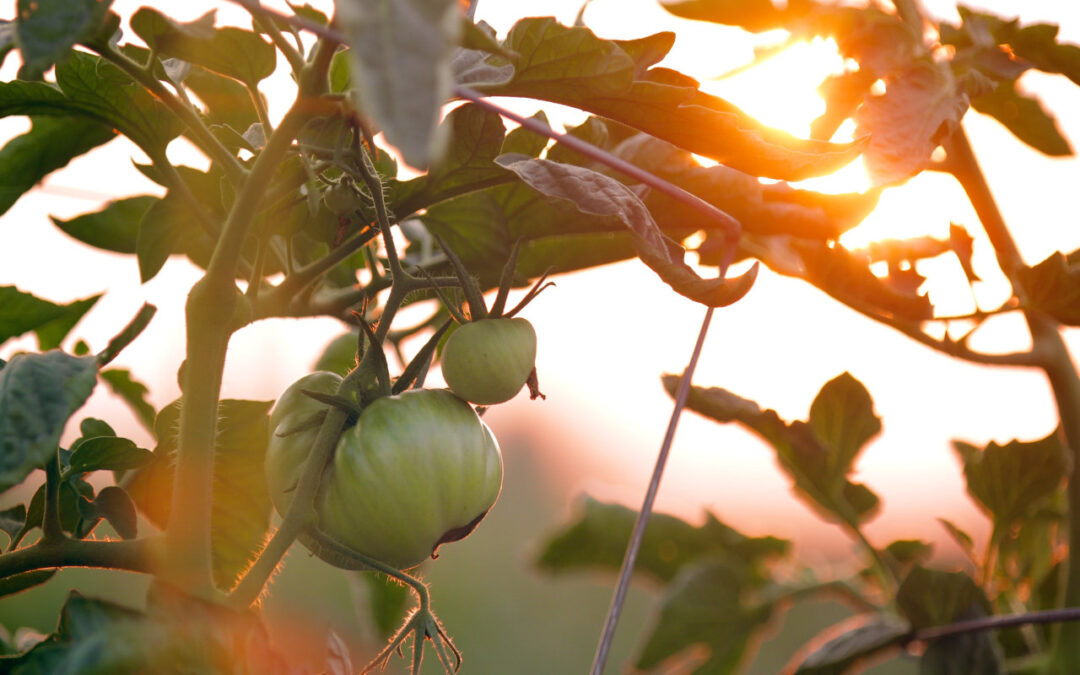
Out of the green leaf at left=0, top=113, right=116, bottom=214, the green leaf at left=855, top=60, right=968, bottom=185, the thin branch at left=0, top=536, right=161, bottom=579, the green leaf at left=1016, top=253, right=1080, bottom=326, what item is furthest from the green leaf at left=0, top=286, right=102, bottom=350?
the green leaf at left=1016, top=253, right=1080, bottom=326

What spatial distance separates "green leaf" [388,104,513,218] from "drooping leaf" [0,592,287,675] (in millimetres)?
171

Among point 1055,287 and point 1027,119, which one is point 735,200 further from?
point 1027,119

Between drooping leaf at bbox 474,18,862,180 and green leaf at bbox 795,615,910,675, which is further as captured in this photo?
green leaf at bbox 795,615,910,675

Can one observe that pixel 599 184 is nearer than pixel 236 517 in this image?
Yes

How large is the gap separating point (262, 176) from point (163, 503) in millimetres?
196

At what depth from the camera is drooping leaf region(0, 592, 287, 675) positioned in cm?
24

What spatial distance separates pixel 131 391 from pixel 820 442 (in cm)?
41

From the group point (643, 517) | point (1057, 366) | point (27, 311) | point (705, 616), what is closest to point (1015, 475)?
point (1057, 366)

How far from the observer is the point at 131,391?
0.51 metres

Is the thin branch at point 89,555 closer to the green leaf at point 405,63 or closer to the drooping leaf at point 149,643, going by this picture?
the drooping leaf at point 149,643

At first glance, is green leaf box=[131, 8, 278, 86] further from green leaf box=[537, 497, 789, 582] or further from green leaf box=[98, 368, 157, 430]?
green leaf box=[537, 497, 789, 582]

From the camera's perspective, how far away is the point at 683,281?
10.7 inches

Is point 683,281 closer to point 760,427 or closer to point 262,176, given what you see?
point 262,176

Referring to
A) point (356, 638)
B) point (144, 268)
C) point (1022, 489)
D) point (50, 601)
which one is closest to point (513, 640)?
point (356, 638)
